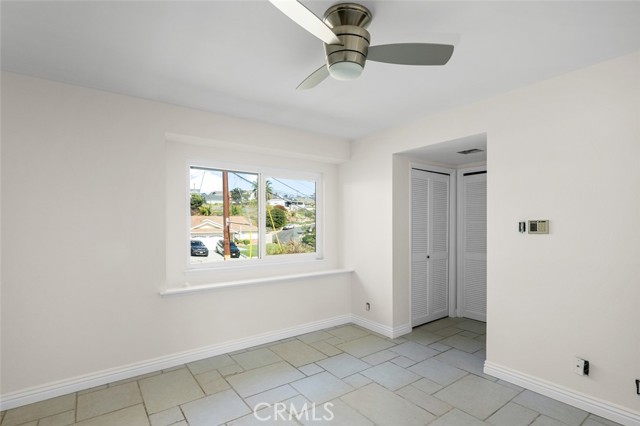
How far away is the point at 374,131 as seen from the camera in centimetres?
399

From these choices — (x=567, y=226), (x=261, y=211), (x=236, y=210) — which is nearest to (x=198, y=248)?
(x=236, y=210)

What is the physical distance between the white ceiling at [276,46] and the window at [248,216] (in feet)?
3.34

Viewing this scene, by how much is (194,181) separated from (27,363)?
2.04 m

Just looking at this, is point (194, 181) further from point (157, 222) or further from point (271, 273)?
point (271, 273)

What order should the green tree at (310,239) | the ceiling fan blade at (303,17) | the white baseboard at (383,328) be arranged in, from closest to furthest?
1. the ceiling fan blade at (303,17)
2. the white baseboard at (383,328)
3. the green tree at (310,239)

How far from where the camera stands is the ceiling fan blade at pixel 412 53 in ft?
5.60

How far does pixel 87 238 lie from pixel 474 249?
440cm

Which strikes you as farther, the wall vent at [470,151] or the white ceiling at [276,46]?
the wall vent at [470,151]

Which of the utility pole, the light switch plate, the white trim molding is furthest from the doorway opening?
the utility pole

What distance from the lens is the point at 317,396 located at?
2.57 metres

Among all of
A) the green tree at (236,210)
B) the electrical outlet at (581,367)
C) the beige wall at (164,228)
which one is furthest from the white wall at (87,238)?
the electrical outlet at (581,367)

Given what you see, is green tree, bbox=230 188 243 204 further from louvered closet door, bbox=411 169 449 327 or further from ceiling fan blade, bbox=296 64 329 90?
louvered closet door, bbox=411 169 449 327

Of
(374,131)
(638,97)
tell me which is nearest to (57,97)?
(374,131)

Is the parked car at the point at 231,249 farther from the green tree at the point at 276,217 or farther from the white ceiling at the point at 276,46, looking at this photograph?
the white ceiling at the point at 276,46
